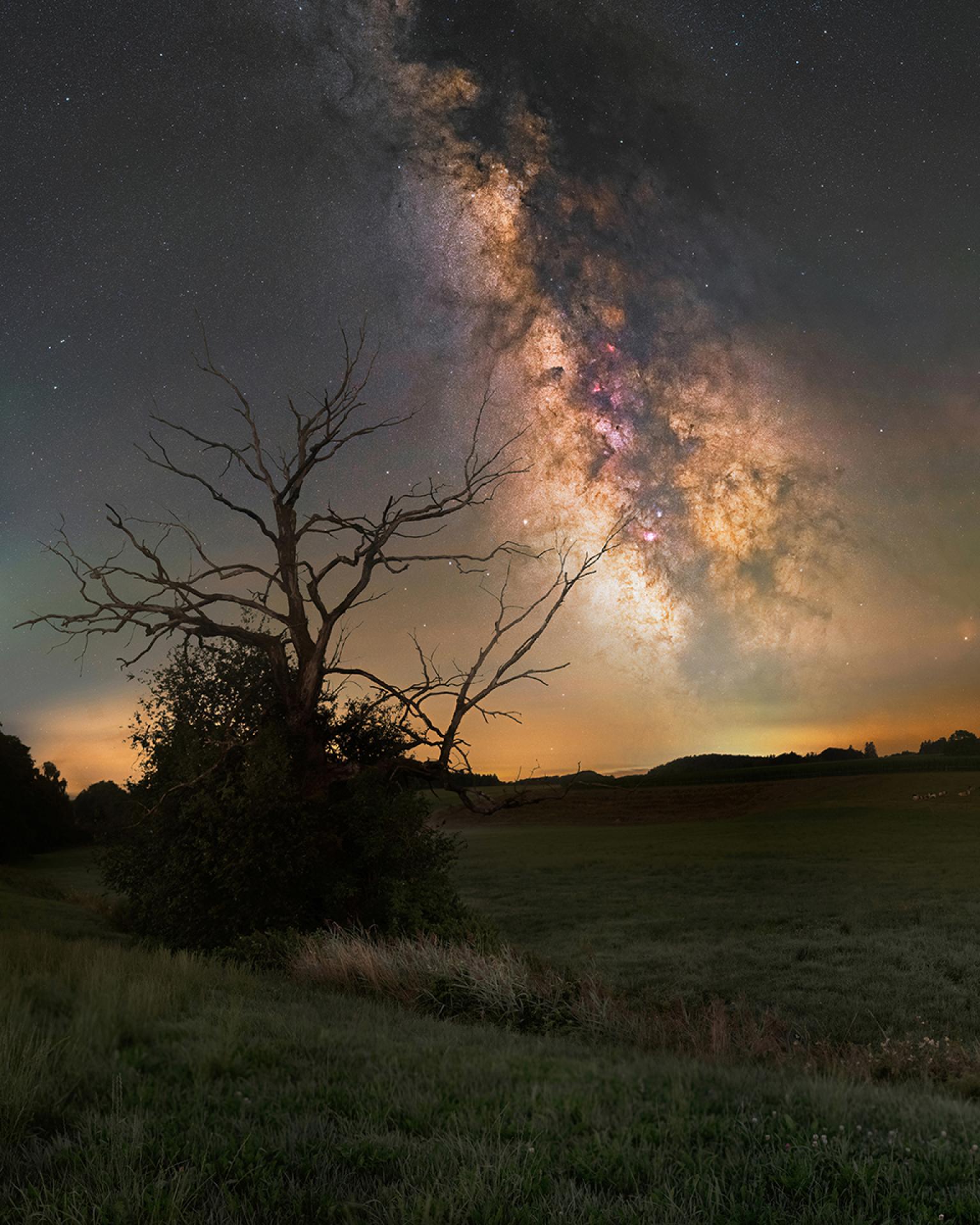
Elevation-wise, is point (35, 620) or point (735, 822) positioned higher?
point (35, 620)

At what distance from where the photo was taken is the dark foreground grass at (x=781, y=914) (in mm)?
15039

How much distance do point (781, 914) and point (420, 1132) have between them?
21933mm

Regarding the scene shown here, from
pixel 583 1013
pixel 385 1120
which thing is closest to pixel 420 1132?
pixel 385 1120

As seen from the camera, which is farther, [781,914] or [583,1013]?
[781,914]

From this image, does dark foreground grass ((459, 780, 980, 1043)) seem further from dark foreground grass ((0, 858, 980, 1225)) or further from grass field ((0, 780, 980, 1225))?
dark foreground grass ((0, 858, 980, 1225))

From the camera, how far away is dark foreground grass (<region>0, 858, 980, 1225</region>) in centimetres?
439

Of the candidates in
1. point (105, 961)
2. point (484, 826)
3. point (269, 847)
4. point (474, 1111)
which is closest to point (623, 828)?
point (484, 826)

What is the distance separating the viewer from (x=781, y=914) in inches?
982

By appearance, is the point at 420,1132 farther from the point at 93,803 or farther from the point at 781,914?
the point at 93,803

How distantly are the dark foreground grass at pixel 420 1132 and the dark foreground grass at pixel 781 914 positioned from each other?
14.4ft

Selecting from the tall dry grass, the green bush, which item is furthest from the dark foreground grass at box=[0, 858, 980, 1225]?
the green bush

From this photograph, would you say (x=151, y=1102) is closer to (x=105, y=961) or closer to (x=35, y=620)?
(x=105, y=961)

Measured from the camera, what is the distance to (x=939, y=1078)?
8703 millimetres

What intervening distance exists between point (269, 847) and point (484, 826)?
6136 cm
